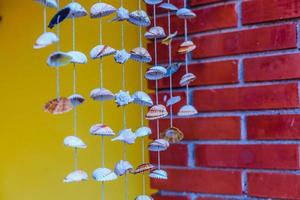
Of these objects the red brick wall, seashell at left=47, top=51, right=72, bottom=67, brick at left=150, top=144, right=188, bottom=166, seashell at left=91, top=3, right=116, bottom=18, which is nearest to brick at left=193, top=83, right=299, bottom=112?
the red brick wall

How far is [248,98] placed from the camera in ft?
3.27

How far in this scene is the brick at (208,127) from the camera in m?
1.02

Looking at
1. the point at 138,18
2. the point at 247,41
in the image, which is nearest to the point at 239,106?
the point at 247,41

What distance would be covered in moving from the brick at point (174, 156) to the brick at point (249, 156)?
3cm

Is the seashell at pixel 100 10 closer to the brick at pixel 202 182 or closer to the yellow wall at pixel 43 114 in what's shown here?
the brick at pixel 202 182

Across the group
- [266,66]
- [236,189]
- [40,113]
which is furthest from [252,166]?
[40,113]

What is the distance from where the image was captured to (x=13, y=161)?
215 centimetres

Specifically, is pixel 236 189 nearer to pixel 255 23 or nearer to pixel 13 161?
pixel 255 23

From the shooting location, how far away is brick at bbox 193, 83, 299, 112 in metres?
0.95

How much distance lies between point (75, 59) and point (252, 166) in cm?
52

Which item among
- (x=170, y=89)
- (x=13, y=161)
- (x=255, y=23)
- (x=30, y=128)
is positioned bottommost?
(x=13, y=161)

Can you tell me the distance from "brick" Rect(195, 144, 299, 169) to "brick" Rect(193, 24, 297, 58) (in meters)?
0.23

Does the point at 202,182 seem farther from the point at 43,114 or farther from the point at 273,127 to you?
the point at 43,114

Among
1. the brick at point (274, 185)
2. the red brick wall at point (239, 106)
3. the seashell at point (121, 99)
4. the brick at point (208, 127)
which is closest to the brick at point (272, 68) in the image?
the red brick wall at point (239, 106)
